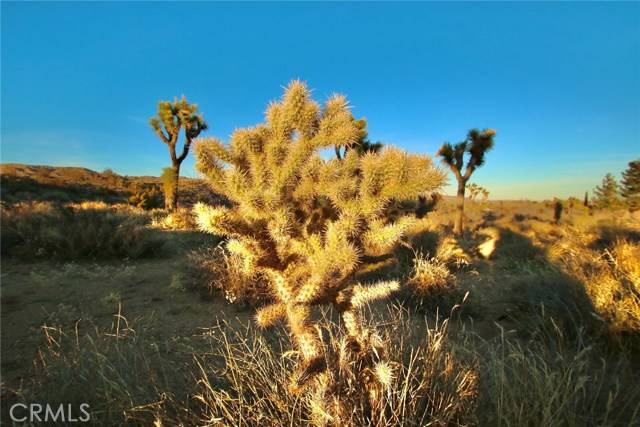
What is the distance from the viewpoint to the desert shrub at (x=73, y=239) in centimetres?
871

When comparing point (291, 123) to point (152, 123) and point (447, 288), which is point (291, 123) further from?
point (152, 123)

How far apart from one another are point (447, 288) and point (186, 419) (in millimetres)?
4624

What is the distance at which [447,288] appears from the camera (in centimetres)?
587

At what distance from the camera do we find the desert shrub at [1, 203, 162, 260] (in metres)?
8.71

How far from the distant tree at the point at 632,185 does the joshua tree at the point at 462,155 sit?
40.6 feet

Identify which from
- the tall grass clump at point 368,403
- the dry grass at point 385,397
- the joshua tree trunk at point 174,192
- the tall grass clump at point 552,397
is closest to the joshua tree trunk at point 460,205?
the tall grass clump at point 552,397

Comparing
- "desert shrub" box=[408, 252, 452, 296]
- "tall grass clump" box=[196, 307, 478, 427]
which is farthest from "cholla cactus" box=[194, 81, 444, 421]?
"desert shrub" box=[408, 252, 452, 296]

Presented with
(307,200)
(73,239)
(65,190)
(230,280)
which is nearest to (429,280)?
(230,280)

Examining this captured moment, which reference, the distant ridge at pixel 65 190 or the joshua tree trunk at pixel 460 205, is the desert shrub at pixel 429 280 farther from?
the distant ridge at pixel 65 190

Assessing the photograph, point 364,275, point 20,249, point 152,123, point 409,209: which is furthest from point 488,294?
point 152,123

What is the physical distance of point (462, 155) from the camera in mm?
14391

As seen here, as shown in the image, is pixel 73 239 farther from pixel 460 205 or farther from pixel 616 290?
pixel 460 205

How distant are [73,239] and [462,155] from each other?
1340cm

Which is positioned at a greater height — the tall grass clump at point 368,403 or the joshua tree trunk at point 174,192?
the joshua tree trunk at point 174,192
